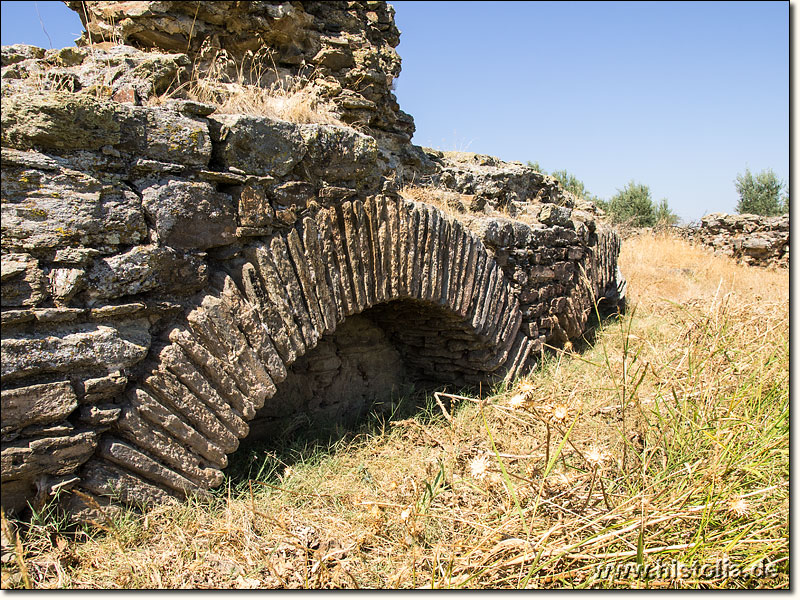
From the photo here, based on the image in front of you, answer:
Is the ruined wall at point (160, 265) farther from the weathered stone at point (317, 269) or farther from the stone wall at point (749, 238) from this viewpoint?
the stone wall at point (749, 238)

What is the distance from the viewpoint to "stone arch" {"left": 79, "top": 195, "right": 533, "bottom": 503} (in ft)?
A: 7.73

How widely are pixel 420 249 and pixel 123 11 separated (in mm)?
2350

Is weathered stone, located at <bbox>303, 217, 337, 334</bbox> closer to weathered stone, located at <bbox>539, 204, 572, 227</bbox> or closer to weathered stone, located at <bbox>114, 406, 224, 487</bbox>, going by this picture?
weathered stone, located at <bbox>114, 406, 224, 487</bbox>

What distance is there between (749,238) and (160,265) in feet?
39.1

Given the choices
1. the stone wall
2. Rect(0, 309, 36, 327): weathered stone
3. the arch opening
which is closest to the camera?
Rect(0, 309, 36, 327): weathered stone

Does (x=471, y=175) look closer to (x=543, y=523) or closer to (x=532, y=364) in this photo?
(x=532, y=364)

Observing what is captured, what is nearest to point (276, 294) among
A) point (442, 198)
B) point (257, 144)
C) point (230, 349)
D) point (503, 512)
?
point (230, 349)

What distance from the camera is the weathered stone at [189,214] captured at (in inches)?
93.4

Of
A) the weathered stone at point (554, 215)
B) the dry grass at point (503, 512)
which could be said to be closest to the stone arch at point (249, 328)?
the dry grass at point (503, 512)

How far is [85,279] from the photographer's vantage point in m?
2.18

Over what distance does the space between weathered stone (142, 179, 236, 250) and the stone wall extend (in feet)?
36.8

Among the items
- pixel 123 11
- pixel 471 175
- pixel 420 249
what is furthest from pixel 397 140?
pixel 123 11

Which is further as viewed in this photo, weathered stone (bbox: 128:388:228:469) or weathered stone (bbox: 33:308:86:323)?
weathered stone (bbox: 128:388:228:469)

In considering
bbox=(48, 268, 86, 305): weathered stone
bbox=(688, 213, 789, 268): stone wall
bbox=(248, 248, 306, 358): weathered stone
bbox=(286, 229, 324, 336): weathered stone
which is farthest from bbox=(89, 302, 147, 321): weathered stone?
bbox=(688, 213, 789, 268): stone wall
